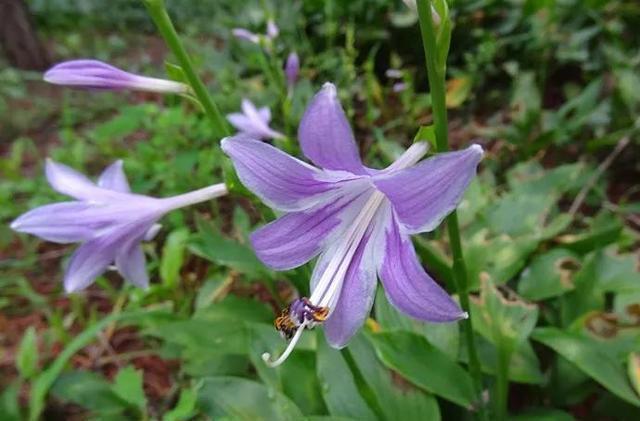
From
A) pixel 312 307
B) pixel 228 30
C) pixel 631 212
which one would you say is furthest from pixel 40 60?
pixel 312 307

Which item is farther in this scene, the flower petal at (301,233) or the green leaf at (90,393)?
the green leaf at (90,393)

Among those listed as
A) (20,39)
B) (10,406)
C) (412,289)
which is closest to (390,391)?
(412,289)

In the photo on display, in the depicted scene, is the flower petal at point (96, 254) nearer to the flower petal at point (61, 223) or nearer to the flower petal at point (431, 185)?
the flower petal at point (61, 223)

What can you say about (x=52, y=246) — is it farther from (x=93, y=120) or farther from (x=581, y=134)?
(x=581, y=134)

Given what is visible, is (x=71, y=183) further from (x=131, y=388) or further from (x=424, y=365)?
(x=424, y=365)

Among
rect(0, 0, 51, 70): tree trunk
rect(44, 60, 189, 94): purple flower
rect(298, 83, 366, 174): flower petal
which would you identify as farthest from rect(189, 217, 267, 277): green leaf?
rect(0, 0, 51, 70): tree trunk

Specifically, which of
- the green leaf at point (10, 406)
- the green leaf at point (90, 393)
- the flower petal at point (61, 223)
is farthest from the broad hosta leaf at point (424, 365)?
the green leaf at point (10, 406)

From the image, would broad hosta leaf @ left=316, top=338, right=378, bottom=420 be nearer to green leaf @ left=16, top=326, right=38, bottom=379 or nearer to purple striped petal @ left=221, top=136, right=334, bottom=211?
purple striped petal @ left=221, top=136, right=334, bottom=211
